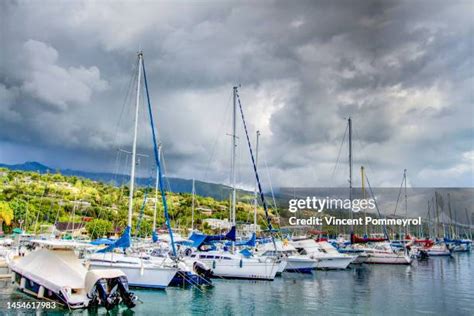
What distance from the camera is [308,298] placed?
87.8 feet

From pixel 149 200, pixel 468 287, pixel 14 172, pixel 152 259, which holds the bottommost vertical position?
pixel 468 287

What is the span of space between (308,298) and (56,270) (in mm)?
15628

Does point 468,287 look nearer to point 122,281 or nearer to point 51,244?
point 122,281

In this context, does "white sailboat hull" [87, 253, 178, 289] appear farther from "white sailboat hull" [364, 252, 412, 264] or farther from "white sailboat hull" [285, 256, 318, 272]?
"white sailboat hull" [364, 252, 412, 264]

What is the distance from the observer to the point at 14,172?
407 ft

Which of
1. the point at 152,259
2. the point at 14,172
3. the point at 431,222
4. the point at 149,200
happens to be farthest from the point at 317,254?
the point at 14,172

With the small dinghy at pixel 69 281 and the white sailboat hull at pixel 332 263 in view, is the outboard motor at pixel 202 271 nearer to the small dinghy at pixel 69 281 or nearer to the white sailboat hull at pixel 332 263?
the small dinghy at pixel 69 281

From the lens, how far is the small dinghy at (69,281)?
2017 centimetres

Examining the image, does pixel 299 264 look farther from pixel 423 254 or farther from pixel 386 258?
pixel 423 254

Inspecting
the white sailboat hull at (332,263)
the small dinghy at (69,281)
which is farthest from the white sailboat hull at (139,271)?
the white sailboat hull at (332,263)

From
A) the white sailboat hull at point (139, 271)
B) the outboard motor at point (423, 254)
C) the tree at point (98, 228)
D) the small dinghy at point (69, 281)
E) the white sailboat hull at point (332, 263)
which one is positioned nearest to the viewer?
the small dinghy at point (69, 281)

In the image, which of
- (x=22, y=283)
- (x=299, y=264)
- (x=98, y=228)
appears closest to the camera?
(x=22, y=283)

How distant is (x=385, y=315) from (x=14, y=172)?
127 m

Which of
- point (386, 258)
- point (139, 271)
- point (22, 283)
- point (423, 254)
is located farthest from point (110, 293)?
point (423, 254)
